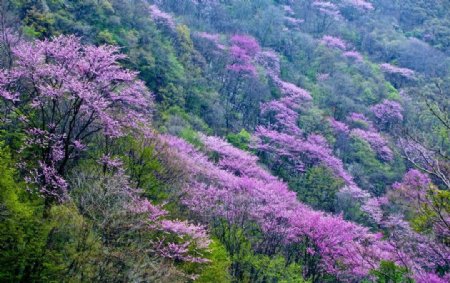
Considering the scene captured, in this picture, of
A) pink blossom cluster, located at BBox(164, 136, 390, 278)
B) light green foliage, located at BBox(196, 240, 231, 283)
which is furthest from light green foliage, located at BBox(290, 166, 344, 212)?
light green foliage, located at BBox(196, 240, 231, 283)

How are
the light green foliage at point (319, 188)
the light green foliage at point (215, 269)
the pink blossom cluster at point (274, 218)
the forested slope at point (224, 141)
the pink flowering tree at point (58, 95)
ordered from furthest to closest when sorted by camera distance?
the light green foliage at point (319, 188) < the pink blossom cluster at point (274, 218) < the light green foliage at point (215, 269) < the pink flowering tree at point (58, 95) < the forested slope at point (224, 141)

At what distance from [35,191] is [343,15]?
6205 cm

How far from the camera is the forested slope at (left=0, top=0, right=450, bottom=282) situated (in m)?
12.5

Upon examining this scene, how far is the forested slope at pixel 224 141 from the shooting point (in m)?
12.5

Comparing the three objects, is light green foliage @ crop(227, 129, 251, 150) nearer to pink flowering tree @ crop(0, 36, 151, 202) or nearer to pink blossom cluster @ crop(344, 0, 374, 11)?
pink flowering tree @ crop(0, 36, 151, 202)

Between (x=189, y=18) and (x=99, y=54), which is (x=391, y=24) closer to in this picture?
(x=189, y=18)

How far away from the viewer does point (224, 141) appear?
35.8 metres

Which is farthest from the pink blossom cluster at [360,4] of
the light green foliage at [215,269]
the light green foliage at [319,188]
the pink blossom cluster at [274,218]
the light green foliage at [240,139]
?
the light green foliage at [215,269]

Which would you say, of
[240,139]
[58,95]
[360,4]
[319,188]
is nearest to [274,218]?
[58,95]

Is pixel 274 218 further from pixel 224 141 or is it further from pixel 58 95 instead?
pixel 224 141

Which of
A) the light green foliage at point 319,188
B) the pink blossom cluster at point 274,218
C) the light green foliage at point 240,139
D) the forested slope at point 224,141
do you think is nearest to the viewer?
the forested slope at point 224,141

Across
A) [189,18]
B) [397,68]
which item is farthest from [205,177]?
[397,68]

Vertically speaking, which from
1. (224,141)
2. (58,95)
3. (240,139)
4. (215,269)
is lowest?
(240,139)

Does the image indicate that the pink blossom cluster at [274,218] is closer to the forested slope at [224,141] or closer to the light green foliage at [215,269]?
the forested slope at [224,141]
